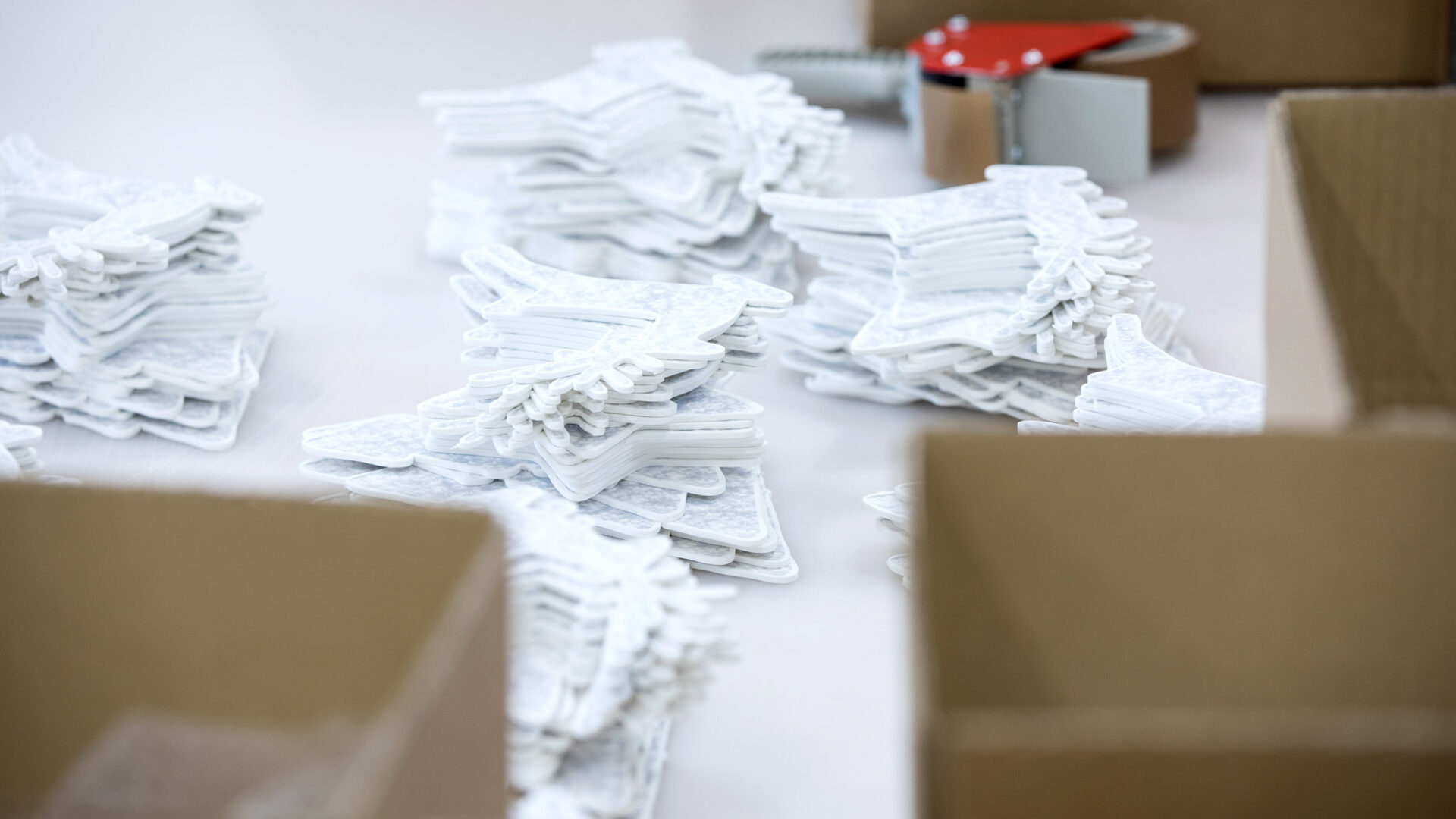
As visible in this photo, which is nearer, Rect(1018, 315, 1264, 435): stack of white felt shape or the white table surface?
the white table surface

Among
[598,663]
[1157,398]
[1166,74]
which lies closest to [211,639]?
[598,663]

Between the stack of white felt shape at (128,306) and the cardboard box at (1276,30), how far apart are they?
114 inches

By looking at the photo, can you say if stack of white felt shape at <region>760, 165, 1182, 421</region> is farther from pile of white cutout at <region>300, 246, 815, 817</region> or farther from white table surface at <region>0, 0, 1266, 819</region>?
pile of white cutout at <region>300, 246, 815, 817</region>

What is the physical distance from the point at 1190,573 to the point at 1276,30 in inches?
183

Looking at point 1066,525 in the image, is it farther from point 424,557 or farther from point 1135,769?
point 424,557

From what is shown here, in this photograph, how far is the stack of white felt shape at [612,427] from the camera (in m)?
2.34

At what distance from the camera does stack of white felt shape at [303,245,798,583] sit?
7.68 feet

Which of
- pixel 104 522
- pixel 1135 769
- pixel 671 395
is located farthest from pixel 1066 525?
pixel 671 395

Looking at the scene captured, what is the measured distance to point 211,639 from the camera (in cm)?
97

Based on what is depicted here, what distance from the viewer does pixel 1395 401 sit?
1297 mm

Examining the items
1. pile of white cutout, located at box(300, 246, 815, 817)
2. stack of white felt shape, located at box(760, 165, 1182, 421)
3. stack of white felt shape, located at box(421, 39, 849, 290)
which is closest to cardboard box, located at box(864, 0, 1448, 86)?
stack of white felt shape, located at box(421, 39, 849, 290)

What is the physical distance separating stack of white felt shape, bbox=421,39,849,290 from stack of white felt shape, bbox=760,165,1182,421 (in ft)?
1.25

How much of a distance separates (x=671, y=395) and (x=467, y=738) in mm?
1559

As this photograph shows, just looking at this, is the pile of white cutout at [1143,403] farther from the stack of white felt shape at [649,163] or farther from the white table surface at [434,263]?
the stack of white felt shape at [649,163]
